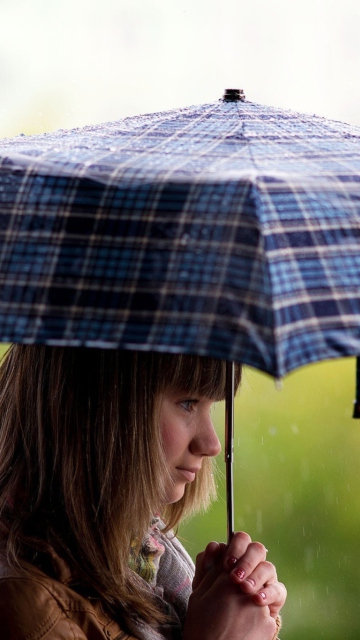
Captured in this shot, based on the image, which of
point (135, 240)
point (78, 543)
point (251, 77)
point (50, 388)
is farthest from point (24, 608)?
point (251, 77)

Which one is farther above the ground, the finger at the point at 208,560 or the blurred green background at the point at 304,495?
the finger at the point at 208,560

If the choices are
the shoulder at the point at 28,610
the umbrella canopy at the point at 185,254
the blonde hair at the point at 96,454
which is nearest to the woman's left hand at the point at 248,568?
the blonde hair at the point at 96,454

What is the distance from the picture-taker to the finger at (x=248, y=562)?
1352 millimetres

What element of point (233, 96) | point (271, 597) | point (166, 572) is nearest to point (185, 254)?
point (233, 96)

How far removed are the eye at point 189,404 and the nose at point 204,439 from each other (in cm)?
2

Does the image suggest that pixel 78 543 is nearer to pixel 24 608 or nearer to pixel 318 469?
pixel 24 608

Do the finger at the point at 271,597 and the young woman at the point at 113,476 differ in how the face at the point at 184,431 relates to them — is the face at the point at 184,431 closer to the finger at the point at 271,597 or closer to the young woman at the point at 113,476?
the young woman at the point at 113,476

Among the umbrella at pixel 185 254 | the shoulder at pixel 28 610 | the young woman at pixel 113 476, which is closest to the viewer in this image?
the umbrella at pixel 185 254

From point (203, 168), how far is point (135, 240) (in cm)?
11

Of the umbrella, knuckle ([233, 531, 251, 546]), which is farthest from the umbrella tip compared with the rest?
knuckle ([233, 531, 251, 546])

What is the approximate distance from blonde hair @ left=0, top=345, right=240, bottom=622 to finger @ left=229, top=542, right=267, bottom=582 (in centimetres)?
13

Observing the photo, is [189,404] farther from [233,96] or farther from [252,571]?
[233,96]

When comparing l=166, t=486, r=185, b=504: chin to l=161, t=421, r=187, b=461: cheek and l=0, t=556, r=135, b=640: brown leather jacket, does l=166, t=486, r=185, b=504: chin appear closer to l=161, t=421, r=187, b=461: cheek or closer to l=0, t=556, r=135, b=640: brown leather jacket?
l=161, t=421, r=187, b=461: cheek

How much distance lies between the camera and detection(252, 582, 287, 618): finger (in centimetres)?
135
